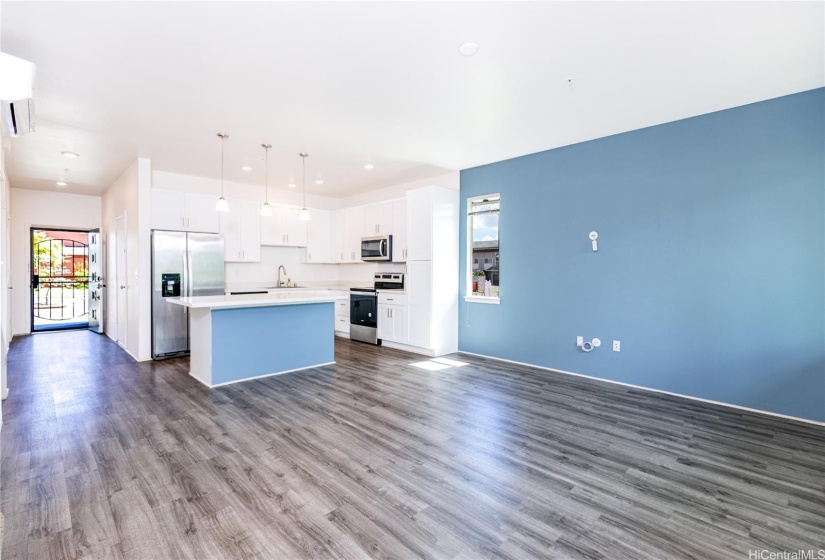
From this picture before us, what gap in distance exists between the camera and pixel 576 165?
4.57 m

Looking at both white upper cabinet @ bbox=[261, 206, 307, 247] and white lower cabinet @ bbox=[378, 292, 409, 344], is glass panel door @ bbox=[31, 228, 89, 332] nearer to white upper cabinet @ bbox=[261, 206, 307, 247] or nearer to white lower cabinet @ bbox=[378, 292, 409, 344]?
white upper cabinet @ bbox=[261, 206, 307, 247]

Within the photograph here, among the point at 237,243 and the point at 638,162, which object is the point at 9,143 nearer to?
the point at 237,243

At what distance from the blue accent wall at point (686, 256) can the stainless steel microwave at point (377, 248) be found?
6.76ft

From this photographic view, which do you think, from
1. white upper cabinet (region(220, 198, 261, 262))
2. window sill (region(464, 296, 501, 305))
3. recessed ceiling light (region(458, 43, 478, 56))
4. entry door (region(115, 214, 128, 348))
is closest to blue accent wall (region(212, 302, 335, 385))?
window sill (region(464, 296, 501, 305))

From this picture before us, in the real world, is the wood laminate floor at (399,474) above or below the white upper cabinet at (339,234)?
below

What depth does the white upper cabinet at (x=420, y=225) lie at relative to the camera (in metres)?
5.57

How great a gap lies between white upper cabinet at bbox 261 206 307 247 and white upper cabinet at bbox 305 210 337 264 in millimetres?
150

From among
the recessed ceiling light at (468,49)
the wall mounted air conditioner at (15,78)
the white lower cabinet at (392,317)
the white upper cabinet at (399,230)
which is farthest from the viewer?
the white upper cabinet at (399,230)

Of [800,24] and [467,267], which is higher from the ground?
[800,24]

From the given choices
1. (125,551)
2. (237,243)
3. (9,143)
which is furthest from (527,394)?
(9,143)

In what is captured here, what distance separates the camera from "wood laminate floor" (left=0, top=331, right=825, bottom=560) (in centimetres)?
182

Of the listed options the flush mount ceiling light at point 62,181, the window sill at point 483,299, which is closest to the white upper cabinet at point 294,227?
the flush mount ceiling light at point 62,181

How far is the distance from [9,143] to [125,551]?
4.98 metres

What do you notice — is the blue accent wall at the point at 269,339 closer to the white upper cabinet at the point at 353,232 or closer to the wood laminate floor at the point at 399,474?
the wood laminate floor at the point at 399,474
